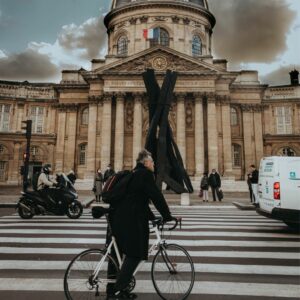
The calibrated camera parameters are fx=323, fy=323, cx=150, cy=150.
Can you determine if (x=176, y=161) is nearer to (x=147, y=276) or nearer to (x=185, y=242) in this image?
(x=185, y=242)

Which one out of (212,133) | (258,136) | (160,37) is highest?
(160,37)

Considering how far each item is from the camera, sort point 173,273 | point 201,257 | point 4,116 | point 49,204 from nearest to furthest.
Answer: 1. point 173,273
2. point 201,257
3. point 49,204
4. point 4,116

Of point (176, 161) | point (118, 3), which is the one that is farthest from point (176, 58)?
point (176, 161)

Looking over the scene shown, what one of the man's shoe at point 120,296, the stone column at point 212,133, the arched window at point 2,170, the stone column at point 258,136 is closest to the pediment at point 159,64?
the stone column at point 212,133

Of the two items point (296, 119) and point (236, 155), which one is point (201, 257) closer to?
point (236, 155)

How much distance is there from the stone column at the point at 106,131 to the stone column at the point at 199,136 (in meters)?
9.32

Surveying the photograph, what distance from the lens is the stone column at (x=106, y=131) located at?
34031 mm

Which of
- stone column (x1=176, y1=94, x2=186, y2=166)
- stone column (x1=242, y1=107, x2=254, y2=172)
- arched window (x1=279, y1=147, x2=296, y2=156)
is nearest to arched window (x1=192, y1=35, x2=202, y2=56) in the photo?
stone column (x1=242, y1=107, x2=254, y2=172)

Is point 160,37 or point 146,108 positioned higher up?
point 160,37

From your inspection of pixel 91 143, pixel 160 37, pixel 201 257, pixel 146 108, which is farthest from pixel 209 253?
pixel 160 37

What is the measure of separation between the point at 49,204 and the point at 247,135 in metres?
30.2

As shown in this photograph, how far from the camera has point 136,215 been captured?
3.96m

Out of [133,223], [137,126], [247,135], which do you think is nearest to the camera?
[133,223]

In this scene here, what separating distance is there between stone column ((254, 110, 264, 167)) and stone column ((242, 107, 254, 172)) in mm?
573
